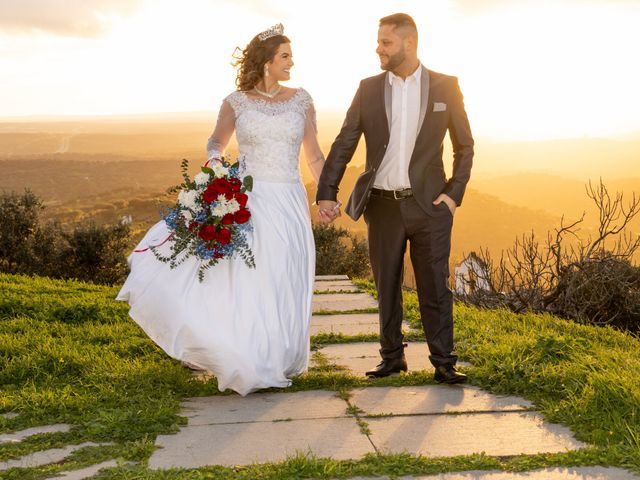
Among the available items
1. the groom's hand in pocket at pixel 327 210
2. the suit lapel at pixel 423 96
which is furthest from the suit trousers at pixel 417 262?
the suit lapel at pixel 423 96

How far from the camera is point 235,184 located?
5.86 meters

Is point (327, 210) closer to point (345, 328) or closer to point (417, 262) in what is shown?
point (417, 262)

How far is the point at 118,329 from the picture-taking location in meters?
7.89

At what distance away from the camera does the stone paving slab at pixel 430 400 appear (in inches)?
199

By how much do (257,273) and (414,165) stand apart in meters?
1.31

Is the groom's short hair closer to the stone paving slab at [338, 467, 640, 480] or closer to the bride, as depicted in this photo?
the bride

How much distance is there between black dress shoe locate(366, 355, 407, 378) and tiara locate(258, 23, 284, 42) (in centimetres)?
255

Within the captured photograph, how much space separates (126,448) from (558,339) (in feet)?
10.7

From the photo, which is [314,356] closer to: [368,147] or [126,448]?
[368,147]

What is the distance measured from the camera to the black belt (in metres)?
5.76

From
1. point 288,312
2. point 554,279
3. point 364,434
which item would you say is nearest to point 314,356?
point 288,312

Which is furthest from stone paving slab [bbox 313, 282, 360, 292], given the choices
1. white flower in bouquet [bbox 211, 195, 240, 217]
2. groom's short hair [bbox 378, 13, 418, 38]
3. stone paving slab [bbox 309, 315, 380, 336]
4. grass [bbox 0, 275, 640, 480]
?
groom's short hair [bbox 378, 13, 418, 38]

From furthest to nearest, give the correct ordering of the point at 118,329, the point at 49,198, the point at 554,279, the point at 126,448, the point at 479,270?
the point at 49,198
the point at 479,270
the point at 554,279
the point at 118,329
the point at 126,448

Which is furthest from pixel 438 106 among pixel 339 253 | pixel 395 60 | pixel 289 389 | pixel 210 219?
pixel 339 253
